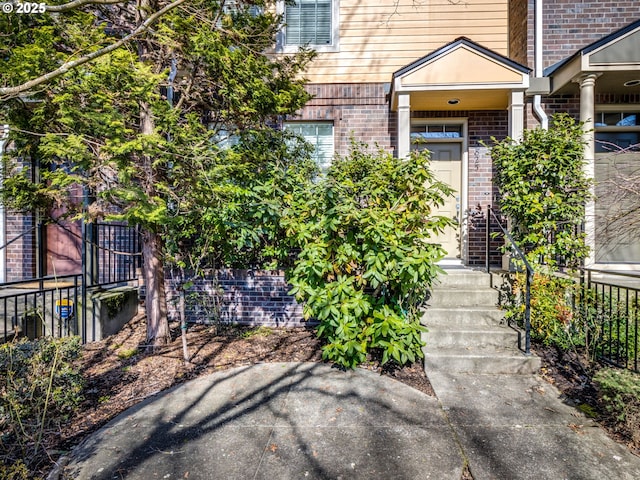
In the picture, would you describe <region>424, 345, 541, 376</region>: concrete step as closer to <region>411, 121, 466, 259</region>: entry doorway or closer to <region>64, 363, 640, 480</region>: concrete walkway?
<region>64, 363, 640, 480</region>: concrete walkway

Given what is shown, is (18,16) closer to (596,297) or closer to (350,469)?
(350,469)

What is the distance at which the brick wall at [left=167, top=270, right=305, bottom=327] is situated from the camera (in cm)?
542

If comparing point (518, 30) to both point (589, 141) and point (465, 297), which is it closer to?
point (589, 141)

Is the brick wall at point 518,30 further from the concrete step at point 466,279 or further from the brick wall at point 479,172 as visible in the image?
the concrete step at point 466,279

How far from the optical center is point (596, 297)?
414cm

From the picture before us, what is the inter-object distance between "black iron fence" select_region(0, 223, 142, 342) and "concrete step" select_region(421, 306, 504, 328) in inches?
152

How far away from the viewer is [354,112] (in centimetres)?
677

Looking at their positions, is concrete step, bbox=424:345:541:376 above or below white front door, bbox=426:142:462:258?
below

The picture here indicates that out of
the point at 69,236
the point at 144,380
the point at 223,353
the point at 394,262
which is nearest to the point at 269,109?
the point at 394,262

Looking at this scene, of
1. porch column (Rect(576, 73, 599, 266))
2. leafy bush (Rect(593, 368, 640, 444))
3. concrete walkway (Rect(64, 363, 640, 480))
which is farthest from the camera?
porch column (Rect(576, 73, 599, 266))

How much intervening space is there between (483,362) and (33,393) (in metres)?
4.10

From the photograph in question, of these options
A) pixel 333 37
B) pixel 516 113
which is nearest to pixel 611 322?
pixel 516 113

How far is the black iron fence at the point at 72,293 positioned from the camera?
4.35 m

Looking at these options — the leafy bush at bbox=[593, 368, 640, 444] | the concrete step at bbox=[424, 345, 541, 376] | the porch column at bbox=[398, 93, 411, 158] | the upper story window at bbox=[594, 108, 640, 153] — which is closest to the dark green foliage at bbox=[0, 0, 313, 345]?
the porch column at bbox=[398, 93, 411, 158]
